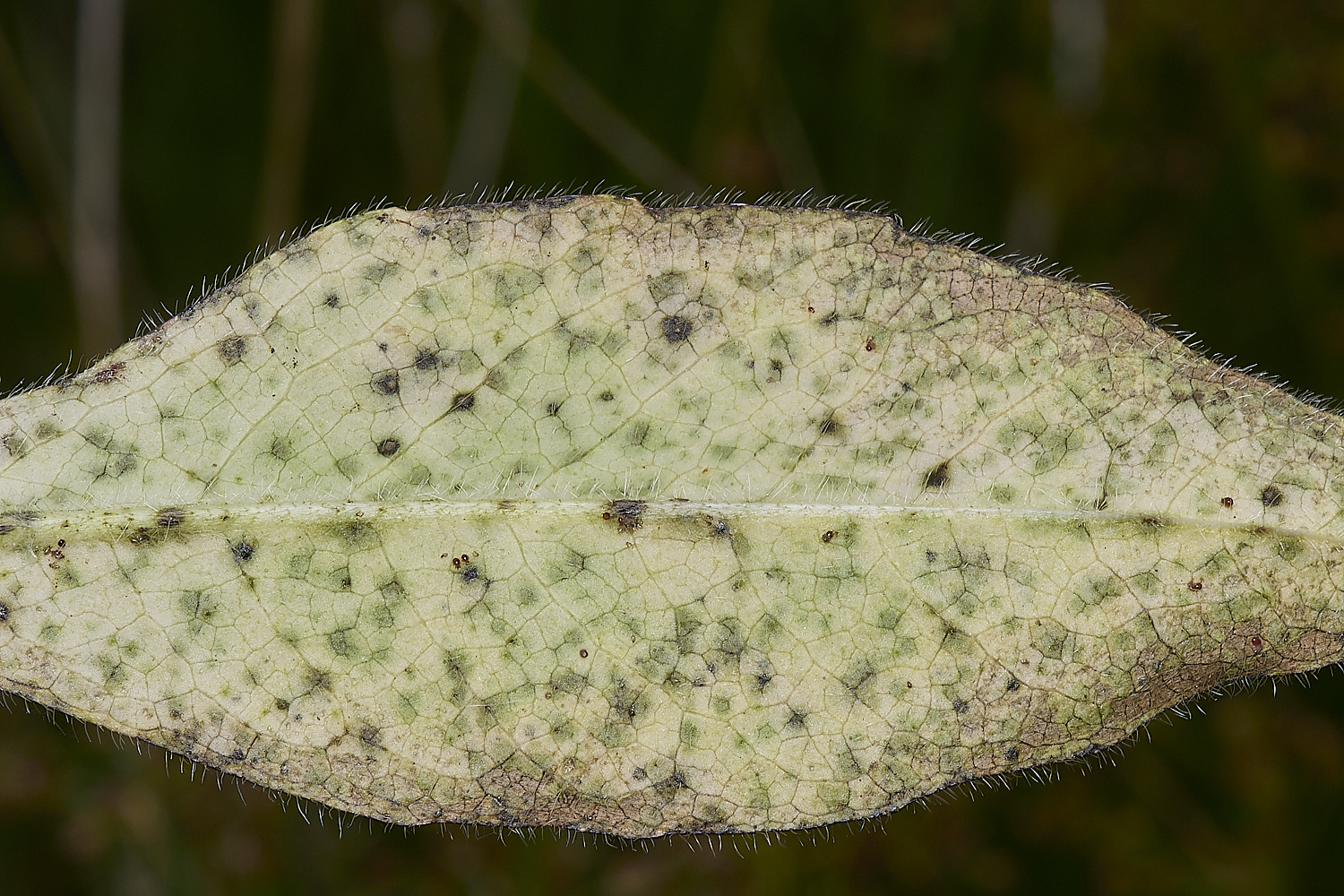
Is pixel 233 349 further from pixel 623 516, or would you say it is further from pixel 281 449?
pixel 623 516

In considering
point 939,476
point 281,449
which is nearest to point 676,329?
point 939,476

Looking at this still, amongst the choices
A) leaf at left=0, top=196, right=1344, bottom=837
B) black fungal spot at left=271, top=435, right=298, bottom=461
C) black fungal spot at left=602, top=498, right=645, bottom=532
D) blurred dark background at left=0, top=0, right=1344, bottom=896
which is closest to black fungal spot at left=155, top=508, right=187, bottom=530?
leaf at left=0, top=196, right=1344, bottom=837

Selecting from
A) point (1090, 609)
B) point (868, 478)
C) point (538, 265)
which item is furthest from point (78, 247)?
point (1090, 609)

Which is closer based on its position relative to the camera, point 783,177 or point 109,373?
point 109,373

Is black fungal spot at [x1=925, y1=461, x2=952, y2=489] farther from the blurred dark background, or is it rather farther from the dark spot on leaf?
the blurred dark background

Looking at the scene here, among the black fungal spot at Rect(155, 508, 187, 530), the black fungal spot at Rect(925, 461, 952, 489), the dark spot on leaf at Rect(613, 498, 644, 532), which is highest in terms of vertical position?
the black fungal spot at Rect(155, 508, 187, 530)
